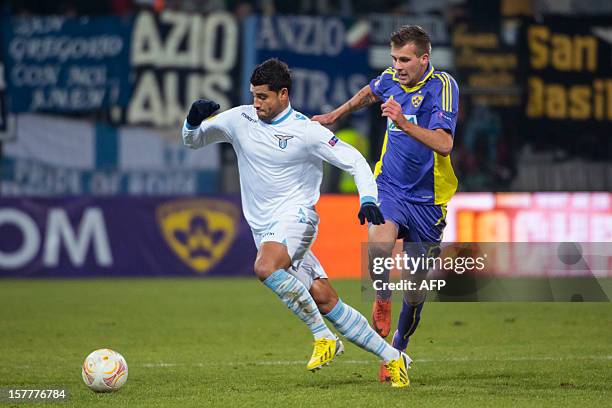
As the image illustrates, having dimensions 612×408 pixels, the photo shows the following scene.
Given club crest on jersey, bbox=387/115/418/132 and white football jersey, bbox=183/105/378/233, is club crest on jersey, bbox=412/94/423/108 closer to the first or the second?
club crest on jersey, bbox=387/115/418/132

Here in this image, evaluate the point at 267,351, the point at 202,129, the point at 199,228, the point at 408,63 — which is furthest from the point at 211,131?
the point at 199,228

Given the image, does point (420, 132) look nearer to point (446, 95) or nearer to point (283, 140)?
point (446, 95)

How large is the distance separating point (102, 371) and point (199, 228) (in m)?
8.91

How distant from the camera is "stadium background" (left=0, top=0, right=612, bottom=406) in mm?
15102

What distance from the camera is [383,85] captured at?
815cm

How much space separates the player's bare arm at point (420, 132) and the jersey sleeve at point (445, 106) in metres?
0.06

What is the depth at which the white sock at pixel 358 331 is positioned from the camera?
7.14 m

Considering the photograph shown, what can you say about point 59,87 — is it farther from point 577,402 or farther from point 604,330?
point 577,402

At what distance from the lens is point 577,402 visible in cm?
663

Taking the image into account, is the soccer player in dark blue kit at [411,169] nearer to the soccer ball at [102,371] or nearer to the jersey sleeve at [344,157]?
the jersey sleeve at [344,157]

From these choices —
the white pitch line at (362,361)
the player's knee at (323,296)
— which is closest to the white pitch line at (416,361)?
the white pitch line at (362,361)

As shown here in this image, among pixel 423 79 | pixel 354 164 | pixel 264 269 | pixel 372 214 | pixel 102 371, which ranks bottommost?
pixel 102 371

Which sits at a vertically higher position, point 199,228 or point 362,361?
point 362,361

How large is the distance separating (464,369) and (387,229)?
1206 millimetres
